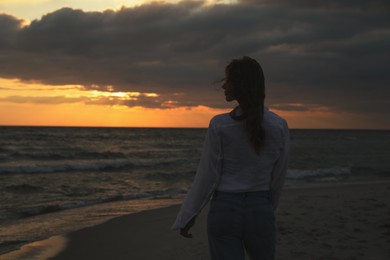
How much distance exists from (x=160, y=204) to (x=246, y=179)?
895 cm

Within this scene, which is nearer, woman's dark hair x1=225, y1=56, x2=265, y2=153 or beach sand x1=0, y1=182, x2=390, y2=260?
woman's dark hair x1=225, y1=56, x2=265, y2=153

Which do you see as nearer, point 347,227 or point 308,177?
point 347,227

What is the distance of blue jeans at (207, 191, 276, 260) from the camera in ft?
7.27

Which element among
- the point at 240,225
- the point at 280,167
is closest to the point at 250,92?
the point at 280,167

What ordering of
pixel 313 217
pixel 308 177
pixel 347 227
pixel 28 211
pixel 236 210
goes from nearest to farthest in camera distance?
1. pixel 236 210
2. pixel 347 227
3. pixel 313 217
4. pixel 28 211
5. pixel 308 177

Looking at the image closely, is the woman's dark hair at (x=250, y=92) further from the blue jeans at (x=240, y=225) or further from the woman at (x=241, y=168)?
the blue jeans at (x=240, y=225)

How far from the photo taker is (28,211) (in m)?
9.87

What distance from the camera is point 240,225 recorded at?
7.29 ft

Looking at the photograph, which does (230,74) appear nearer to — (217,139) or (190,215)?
(217,139)

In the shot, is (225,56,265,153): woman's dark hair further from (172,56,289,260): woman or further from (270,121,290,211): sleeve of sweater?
(270,121,290,211): sleeve of sweater

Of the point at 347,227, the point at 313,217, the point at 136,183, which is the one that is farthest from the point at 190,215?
the point at 136,183

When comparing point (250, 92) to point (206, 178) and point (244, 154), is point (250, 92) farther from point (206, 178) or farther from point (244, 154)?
point (206, 178)

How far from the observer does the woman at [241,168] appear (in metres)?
2.21

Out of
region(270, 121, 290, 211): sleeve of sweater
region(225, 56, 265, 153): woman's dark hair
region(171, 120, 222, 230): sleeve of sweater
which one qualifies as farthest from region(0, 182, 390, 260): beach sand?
region(225, 56, 265, 153): woman's dark hair
